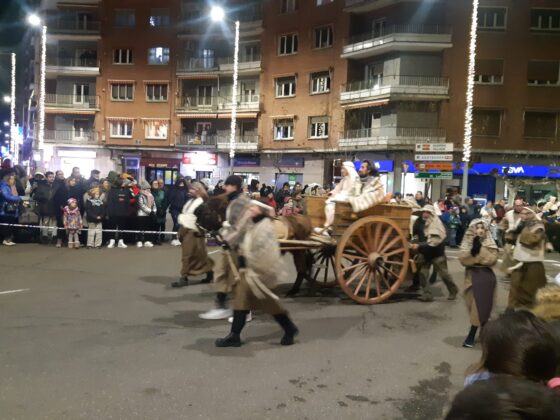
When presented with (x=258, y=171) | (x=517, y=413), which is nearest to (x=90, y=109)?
(x=258, y=171)

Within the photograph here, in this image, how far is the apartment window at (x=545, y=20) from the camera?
29.6 metres

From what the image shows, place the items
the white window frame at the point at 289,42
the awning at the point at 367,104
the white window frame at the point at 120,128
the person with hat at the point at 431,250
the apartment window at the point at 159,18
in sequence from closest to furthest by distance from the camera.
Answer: the person with hat at the point at 431,250 → the awning at the point at 367,104 → the white window frame at the point at 289,42 → the white window frame at the point at 120,128 → the apartment window at the point at 159,18

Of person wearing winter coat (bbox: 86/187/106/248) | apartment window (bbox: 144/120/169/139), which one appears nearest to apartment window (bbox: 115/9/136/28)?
apartment window (bbox: 144/120/169/139)

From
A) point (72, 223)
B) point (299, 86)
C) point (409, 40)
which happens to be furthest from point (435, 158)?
point (299, 86)

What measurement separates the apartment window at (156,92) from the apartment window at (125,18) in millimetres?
5422

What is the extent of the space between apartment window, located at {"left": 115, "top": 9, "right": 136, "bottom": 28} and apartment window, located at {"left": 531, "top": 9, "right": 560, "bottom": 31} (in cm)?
2952

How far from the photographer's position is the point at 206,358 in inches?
204

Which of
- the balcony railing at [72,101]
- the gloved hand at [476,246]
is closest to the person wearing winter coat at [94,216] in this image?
the gloved hand at [476,246]

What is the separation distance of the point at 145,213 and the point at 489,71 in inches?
973

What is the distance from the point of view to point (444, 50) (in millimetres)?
30266

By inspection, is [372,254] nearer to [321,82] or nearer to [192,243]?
[192,243]

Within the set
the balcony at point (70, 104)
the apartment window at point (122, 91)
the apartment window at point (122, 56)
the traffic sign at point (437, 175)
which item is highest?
the apartment window at point (122, 56)

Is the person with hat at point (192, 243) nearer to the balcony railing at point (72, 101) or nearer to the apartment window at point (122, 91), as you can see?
the apartment window at point (122, 91)

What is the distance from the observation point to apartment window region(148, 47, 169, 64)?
1606 inches
